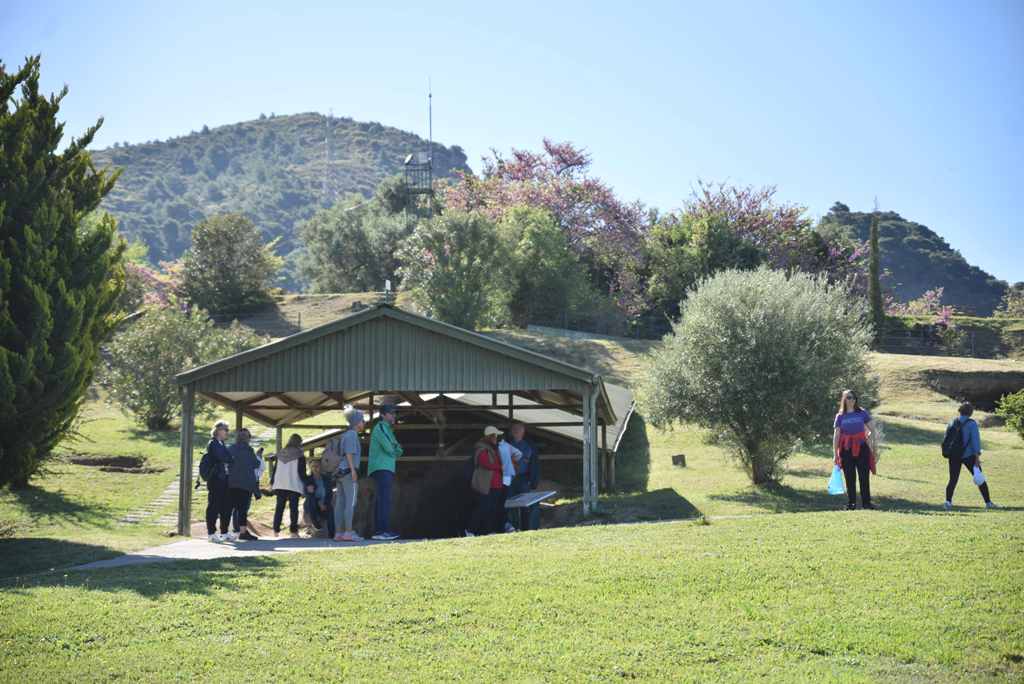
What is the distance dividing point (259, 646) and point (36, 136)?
12776mm

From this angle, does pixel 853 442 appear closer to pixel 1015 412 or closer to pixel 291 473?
pixel 291 473

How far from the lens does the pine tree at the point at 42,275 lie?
17.5 meters

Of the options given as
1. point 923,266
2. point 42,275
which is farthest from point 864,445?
point 923,266

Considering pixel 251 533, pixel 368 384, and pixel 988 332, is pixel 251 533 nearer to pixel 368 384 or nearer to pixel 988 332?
pixel 368 384

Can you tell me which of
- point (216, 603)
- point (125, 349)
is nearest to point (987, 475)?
point (216, 603)

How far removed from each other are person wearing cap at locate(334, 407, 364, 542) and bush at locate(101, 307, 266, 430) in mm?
18323

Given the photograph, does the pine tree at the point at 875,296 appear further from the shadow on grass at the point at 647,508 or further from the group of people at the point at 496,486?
the group of people at the point at 496,486

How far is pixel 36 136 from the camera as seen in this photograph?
59.9 feet

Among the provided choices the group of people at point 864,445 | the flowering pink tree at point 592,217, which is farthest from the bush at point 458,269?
the group of people at point 864,445

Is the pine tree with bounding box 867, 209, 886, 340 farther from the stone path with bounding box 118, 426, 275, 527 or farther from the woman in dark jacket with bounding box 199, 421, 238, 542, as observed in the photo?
the woman in dark jacket with bounding box 199, 421, 238, 542

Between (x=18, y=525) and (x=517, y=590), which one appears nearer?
(x=517, y=590)

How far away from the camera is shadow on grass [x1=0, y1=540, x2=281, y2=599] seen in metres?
11.1

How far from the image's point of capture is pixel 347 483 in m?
16.5

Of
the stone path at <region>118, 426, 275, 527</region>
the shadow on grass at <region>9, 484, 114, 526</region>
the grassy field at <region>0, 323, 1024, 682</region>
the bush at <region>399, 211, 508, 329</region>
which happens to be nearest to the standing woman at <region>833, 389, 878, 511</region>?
the grassy field at <region>0, 323, 1024, 682</region>
